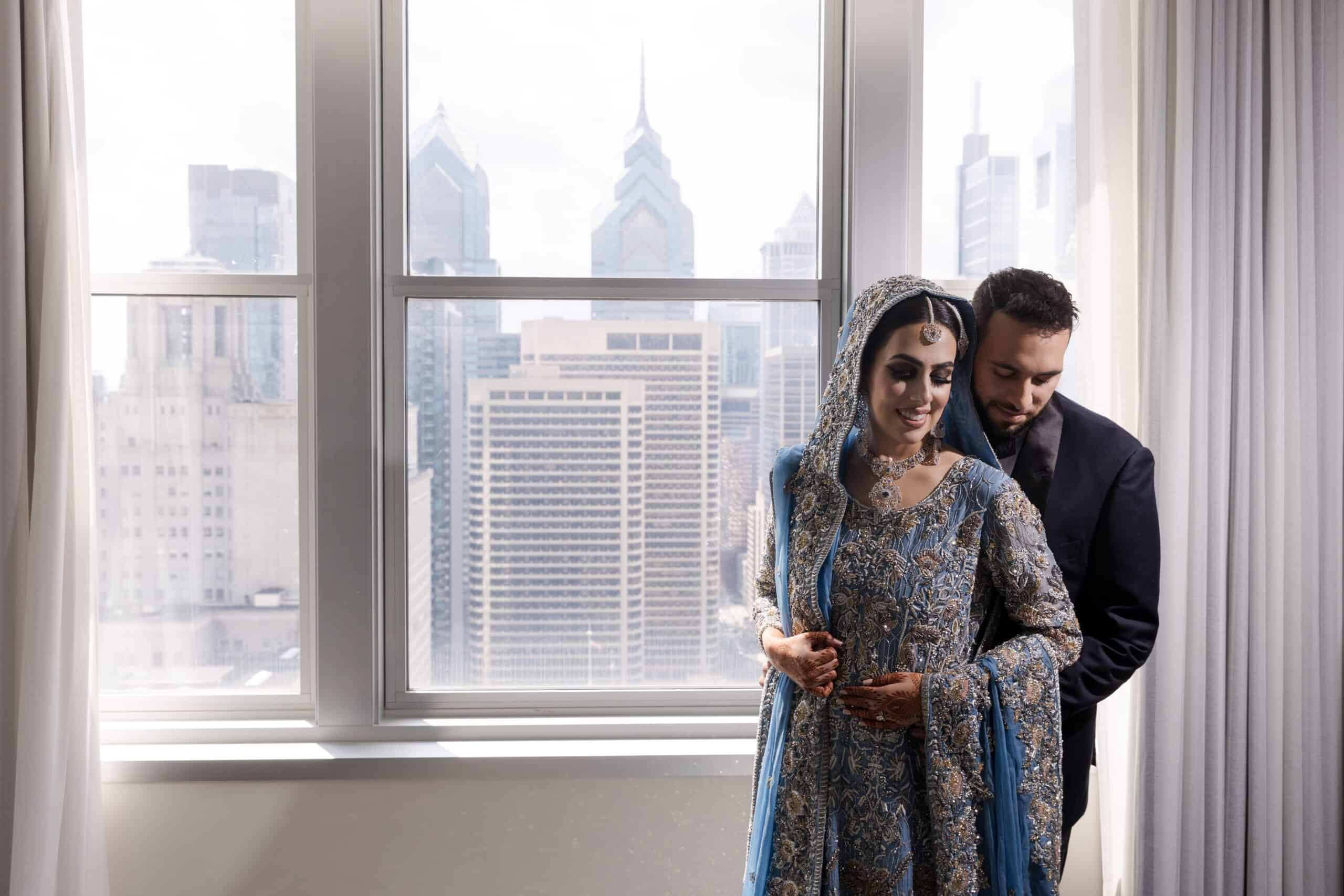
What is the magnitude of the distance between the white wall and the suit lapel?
38.3 inches

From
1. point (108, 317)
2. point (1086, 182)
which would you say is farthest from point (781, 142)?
point (108, 317)

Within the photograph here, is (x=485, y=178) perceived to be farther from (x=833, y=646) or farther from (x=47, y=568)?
(x=833, y=646)

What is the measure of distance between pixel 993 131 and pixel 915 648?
1.36m

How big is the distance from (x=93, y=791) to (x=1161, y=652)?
223 centimetres

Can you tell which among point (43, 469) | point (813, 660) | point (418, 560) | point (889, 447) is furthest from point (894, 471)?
point (43, 469)

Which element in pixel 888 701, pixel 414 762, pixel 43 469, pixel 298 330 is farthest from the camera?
pixel 298 330

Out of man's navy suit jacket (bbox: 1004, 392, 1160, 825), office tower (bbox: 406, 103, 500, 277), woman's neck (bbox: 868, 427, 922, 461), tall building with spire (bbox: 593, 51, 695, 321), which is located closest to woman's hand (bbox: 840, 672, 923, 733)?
man's navy suit jacket (bbox: 1004, 392, 1160, 825)

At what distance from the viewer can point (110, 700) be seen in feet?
6.02

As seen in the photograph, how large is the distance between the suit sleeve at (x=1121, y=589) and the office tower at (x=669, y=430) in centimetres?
88

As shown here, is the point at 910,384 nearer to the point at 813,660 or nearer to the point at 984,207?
the point at 813,660

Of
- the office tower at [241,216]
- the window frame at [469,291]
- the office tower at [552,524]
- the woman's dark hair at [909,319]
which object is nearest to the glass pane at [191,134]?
the office tower at [241,216]

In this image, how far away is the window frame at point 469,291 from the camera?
1.82 m

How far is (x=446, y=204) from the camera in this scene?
187 centimetres

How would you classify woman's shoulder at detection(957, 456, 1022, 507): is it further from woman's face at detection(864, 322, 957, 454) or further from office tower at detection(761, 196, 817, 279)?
office tower at detection(761, 196, 817, 279)
